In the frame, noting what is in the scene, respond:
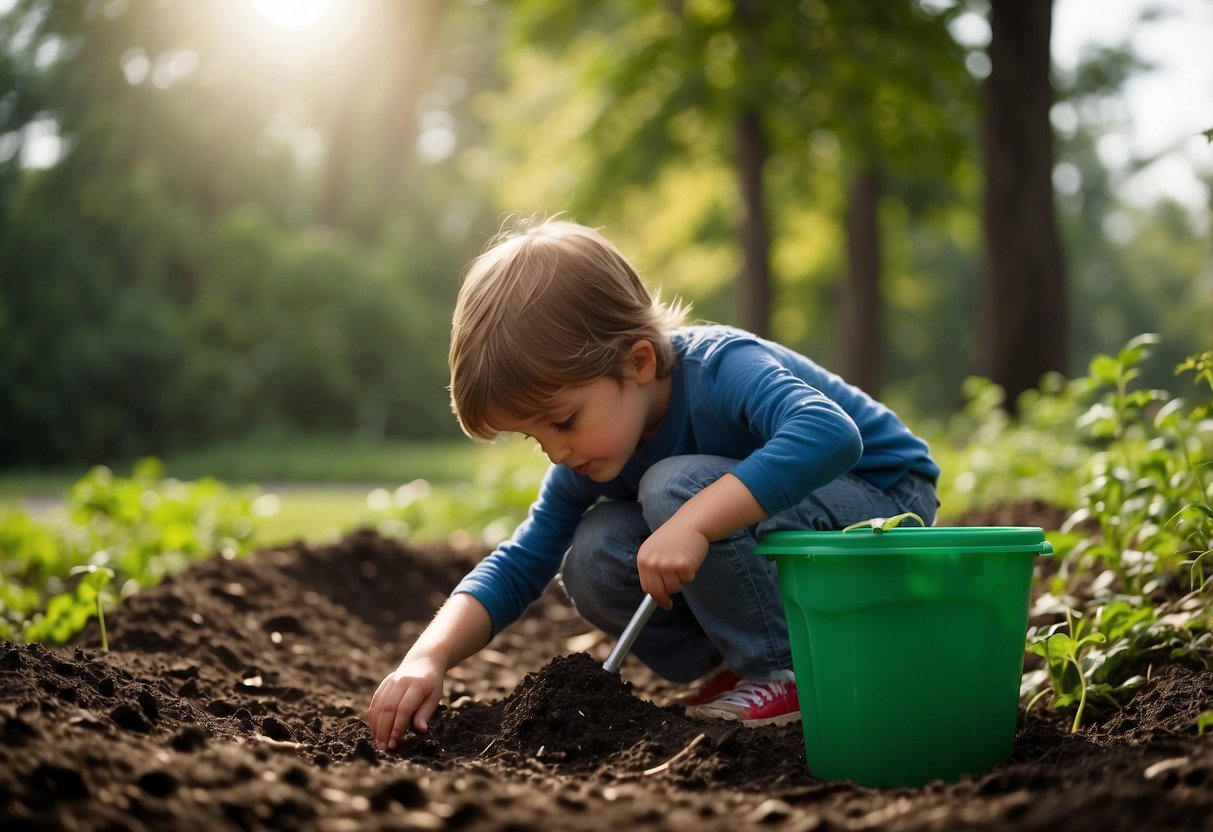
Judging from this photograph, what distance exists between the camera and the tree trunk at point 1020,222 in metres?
6.89

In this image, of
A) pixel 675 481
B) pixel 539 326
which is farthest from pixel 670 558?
pixel 539 326

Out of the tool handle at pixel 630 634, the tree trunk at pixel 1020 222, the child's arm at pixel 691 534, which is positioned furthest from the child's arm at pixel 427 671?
the tree trunk at pixel 1020 222

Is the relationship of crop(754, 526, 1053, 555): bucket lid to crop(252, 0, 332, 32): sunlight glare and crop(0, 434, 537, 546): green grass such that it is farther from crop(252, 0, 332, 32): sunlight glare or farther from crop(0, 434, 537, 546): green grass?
crop(252, 0, 332, 32): sunlight glare

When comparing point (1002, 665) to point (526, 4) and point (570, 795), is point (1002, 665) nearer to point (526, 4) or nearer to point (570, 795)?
point (570, 795)

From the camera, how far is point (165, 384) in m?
13.9

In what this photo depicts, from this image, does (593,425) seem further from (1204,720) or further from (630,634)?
(1204,720)

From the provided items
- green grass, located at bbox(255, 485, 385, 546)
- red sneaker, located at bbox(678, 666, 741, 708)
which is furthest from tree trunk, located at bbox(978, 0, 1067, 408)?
red sneaker, located at bbox(678, 666, 741, 708)

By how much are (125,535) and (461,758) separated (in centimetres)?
288

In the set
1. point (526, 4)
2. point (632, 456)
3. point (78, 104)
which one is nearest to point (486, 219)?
point (78, 104)

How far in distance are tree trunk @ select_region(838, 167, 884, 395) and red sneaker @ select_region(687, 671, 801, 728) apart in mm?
8894

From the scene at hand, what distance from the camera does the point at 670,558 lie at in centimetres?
186

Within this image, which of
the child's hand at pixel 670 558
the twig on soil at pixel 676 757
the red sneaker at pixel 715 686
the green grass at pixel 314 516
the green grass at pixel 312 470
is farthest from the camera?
the green grass at pixel 312 470

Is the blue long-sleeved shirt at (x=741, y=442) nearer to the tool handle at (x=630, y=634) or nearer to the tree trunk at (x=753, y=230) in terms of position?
the tool handle at (x=630, y=634)

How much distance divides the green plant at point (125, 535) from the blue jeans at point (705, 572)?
1.69m
